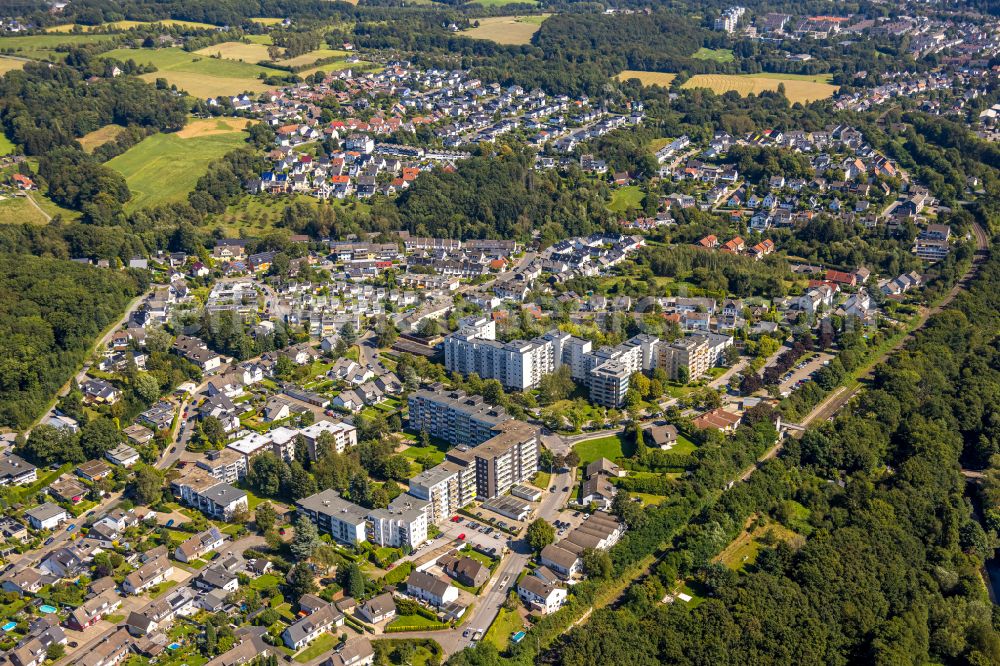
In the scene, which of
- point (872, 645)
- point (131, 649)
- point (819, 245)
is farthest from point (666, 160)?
point (131, 649)

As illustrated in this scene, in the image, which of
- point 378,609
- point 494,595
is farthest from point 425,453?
point 378,609

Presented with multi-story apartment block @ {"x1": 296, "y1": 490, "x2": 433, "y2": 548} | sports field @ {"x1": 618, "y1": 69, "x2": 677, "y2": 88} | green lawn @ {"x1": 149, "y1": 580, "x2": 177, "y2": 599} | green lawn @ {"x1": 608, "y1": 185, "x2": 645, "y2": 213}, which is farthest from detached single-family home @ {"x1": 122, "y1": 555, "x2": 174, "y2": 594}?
sports field @ {"x1": 618, "y1": 69, "x2": 677, "y2": 88}

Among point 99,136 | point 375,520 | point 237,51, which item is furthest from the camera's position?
point 237,51

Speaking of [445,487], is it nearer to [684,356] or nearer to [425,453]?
[425,453]

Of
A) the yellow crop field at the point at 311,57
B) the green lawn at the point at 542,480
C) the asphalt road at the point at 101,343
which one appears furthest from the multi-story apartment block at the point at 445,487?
the yellow crop field at the point at 311,57

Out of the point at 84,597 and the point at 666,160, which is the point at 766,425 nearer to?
the point at 84,597

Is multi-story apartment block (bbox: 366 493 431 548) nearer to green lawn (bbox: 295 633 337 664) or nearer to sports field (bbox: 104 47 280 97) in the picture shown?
green lawn (bbox: 295 633 337 664)
